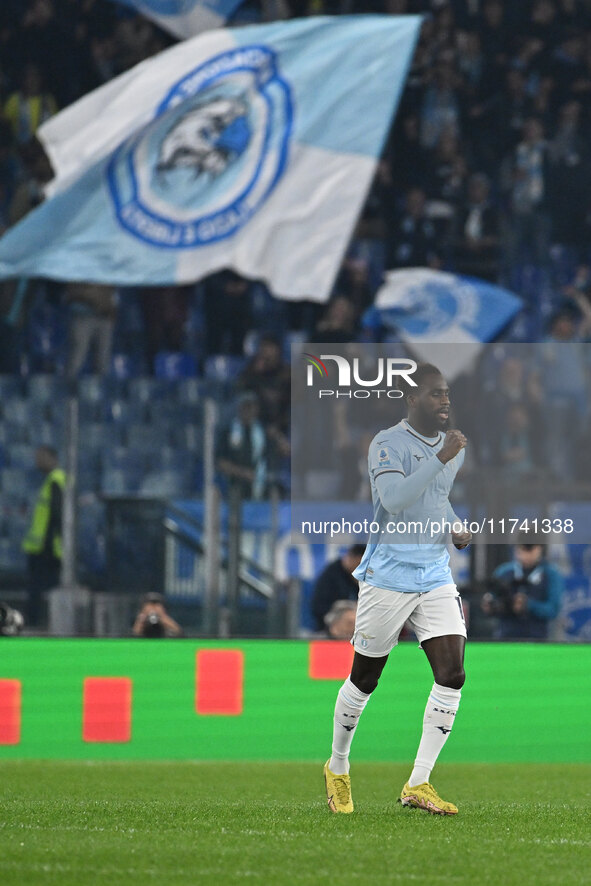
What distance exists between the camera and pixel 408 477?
6164mm

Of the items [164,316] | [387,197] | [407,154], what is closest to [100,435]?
[164,316]

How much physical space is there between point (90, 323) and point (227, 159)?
6.65 feet

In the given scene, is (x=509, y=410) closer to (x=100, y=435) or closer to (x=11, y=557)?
(x=100, y=435)

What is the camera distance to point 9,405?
44.2 feet

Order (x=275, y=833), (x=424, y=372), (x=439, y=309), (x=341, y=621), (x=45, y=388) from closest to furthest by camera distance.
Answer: (x=275, y=833) < (x=424, y=372) < (x=341, y=621) < (x=45, y=388) < (x=439, y=309)

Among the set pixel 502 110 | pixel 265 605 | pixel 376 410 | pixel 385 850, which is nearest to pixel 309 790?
pixel 385 850

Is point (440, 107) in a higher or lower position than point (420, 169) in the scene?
higher

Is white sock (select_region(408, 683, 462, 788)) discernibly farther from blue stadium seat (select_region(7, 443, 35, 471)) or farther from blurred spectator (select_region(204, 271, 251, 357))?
blurred spectator (select_region(204, 271, 251, 357))

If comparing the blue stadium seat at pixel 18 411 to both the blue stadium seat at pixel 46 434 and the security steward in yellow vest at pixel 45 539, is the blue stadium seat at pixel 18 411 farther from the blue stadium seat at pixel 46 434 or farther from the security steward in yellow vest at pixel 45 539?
the security steward in yellow vest at pixel 45 539

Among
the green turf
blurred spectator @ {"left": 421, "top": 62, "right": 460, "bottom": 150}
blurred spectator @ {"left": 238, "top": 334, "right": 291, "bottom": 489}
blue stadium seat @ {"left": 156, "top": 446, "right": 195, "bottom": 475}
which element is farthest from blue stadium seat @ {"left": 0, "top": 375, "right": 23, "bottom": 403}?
the green turf

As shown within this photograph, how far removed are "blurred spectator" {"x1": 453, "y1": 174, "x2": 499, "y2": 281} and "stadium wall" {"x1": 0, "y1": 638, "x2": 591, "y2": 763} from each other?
6.11m

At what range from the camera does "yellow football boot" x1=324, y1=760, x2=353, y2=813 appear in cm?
627

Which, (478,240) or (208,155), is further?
(478,240)

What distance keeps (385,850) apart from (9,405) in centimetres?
894
